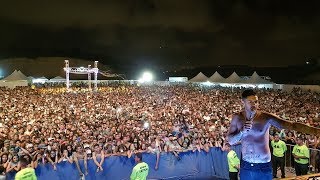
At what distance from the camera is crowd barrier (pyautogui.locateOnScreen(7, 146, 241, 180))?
9328 millimetres

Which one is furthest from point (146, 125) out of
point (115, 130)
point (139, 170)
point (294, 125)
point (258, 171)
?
point (294, 125)

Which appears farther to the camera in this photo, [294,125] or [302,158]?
[302,158]

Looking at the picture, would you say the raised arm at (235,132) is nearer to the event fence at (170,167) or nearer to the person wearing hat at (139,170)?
the person wearing hat at (139,170)

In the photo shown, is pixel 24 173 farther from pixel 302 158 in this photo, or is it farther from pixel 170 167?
pixel 302 158

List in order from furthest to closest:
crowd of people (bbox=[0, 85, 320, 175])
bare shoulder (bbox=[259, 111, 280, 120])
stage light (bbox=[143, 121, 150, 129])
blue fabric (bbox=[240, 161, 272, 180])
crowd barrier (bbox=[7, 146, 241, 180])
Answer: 1. stage light (bbox=[143, 121, 150, 129])
2. crowd of people (bbox=[0, 85, 320, 175])
3. crowd barrier (bbox=[7, 146, 241, 180])
4. blue fabric (bbox=[240, 161, 272, 180])
5. bare shoulder (bbox=[259, 111, 280, 120])

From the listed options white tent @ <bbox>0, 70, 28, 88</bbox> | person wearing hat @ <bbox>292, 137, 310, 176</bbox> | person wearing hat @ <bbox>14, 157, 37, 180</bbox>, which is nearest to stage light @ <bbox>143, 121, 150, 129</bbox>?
person wearing hat @ <bbox>292, 137, 310, 176</bbox>

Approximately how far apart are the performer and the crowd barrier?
250 inches

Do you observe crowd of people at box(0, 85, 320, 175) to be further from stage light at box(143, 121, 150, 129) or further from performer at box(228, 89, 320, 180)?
performer at box(228, 89, 320, 180)

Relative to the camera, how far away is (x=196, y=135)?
12656 mm

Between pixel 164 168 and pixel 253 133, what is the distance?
24.3 feet

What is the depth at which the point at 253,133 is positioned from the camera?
3797mm

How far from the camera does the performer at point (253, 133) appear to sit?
3.74m

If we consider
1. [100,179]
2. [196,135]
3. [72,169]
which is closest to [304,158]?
[196,135]

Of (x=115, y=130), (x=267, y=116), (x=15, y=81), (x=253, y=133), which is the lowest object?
(x=115, y=130)
